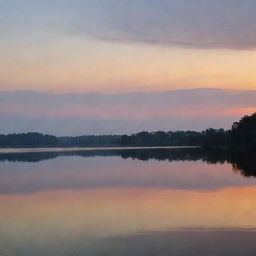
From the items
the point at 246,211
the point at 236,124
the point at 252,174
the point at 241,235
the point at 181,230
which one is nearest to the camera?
the point at 241,235

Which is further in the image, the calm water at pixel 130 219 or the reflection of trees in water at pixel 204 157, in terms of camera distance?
the reflection of trees in water at pixel 204 157

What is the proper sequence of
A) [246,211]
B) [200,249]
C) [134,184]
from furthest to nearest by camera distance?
[134,184]
[246,211]
[200,249]

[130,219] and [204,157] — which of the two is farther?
[204,157]

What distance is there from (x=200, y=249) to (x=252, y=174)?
16.6 m

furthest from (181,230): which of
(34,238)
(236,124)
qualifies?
(236,124)

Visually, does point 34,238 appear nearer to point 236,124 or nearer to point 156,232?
point 156,232

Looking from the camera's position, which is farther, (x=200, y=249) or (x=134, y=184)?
(x=134, y=184)

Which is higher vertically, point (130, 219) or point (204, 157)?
point (204, 157)

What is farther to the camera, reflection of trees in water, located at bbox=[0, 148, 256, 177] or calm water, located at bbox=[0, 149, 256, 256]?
reflection of trees in water, located at bbox=[0, 148, 256, 177]

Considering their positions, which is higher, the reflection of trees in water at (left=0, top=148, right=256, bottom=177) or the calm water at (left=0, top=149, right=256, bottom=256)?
the reflection of trees in water at (left=0, top=148, right=256, bottom=177)

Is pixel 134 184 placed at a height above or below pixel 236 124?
below

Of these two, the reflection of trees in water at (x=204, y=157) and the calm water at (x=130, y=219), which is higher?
the reflection of trees in water at (x=204, y=157)

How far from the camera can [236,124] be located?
70.2 meters

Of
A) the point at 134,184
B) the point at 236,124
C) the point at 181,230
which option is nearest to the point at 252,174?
the point at 134,184
